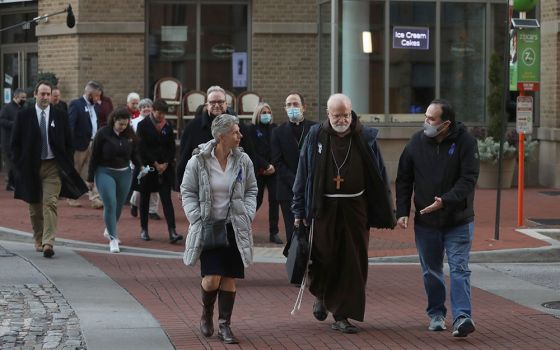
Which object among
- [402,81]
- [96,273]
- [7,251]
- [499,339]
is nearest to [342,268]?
[499,339]

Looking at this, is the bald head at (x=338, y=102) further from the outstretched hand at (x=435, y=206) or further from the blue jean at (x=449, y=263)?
the blue jean at (x=449, y=263)

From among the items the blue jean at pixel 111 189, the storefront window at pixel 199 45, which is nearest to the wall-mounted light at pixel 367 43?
the storefront window at pixel 199 45

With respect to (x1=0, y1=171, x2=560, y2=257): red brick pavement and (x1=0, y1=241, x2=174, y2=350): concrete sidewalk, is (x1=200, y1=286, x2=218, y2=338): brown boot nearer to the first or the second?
(x1=0, y1=241, x2=174, y2=350): concrete sidewalk

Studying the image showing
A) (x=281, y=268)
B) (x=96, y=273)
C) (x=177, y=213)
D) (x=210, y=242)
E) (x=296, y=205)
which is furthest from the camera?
(x=177, y=213)

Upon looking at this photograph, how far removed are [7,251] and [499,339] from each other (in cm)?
659

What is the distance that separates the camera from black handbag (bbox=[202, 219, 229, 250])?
875cm

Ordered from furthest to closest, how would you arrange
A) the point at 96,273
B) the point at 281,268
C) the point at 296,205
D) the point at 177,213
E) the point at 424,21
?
the point at 424,21 < the point at 177,213 < the point at 281,268 < the point at 96,273 < the point at 296,205

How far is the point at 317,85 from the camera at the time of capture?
23.1 metres

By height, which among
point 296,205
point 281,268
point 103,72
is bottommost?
point 281,268

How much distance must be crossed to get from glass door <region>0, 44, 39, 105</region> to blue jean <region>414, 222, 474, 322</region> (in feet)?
55.2

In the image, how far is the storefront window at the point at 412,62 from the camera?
2198 cm

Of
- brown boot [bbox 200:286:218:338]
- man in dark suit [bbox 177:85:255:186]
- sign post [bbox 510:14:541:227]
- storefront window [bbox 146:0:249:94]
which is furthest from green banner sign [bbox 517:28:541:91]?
storefront window [bbox 146:0:249:94]

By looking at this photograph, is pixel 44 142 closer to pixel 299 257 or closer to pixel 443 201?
pixel 299 257

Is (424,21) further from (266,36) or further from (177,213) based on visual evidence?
(177,213)
